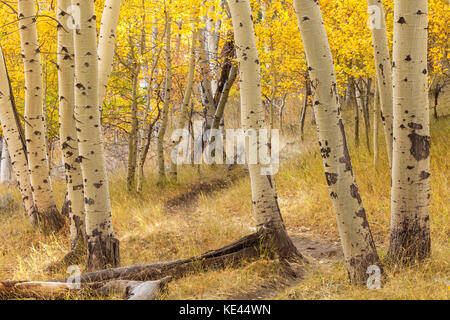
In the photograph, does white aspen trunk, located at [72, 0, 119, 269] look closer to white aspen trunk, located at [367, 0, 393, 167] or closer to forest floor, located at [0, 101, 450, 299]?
forest floor, located at [0, 101, 450, 299]

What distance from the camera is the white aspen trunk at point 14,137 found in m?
6.92

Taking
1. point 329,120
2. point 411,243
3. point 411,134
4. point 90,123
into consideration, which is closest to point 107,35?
point 90,123

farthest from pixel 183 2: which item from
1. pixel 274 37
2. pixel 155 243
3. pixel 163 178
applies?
pixel 155 243

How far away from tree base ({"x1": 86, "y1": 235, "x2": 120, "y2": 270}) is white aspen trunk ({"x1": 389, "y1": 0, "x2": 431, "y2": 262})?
3.33m

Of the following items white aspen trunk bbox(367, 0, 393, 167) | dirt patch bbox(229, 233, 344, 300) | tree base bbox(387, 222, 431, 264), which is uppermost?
white aspen trunk bbox(367, 0, 393, 167)

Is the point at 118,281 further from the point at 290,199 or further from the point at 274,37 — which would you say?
the point at 274,37

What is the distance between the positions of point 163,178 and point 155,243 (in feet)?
13.3

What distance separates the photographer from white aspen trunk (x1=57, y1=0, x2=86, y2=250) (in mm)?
5539

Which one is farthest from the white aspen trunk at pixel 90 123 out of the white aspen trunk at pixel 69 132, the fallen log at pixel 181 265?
the white aspen trunk at pixel 69 132

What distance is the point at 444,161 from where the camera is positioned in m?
7.78

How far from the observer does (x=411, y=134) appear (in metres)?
3.74

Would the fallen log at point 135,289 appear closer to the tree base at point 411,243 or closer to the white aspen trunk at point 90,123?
the white aspen trunk at point 90,123

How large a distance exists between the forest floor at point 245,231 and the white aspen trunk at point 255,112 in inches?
16.5

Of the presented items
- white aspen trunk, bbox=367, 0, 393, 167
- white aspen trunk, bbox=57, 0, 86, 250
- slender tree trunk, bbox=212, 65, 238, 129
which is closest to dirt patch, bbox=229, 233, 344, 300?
white aspen trunk, bbox=367, 0, 393, 167
